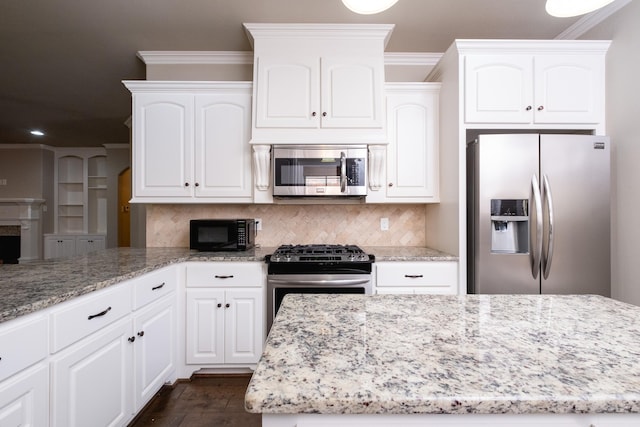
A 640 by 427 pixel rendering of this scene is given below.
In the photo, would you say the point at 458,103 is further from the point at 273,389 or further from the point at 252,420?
the point at 252,420

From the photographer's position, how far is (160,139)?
2.62 meters

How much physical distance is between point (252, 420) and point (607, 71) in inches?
136

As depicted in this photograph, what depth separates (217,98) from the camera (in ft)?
8.61

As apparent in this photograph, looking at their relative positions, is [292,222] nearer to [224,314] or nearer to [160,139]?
[224,314]

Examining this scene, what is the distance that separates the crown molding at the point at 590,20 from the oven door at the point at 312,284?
2.61m

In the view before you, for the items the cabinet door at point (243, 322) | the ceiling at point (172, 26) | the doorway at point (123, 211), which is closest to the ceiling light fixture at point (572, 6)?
the ceiling at point (172, 26)

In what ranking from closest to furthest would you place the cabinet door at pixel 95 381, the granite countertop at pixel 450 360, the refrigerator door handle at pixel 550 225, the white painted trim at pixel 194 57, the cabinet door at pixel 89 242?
the granite countertop at pixel 450 360 → the cabinet door at pixel 95 381 → the refrigerator door handle at pixel 550 225 → the white painted trim at pixel 194 57 → the cabinet door at pixel 89 242

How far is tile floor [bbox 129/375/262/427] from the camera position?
189 cm

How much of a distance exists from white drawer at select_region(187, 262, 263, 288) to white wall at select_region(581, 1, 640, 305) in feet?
8.54

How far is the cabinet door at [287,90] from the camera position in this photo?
8.22 ft

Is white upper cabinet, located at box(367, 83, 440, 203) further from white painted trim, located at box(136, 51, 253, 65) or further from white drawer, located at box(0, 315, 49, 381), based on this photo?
white drawer, located at box(0, 315, 49, 381)

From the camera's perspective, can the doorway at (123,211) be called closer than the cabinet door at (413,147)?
No

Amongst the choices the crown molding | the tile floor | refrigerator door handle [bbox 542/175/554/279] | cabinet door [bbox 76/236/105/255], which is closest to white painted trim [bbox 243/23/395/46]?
the crown molding

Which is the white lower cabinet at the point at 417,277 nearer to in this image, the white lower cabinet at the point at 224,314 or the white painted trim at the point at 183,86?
the white lower cabinet at the point at 224,314
